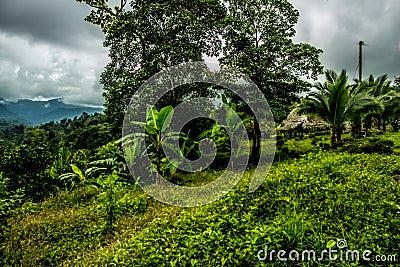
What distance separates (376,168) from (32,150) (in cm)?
885

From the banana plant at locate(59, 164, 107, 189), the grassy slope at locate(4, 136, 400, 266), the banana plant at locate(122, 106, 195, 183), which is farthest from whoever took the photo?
the banana plant at locate(59, 164, 107, 189)

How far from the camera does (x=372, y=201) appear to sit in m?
5.25

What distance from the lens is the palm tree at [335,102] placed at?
11266 mm

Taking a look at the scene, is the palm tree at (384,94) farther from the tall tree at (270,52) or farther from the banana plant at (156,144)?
the banana plant at (156,144)

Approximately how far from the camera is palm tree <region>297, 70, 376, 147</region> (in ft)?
37.0
